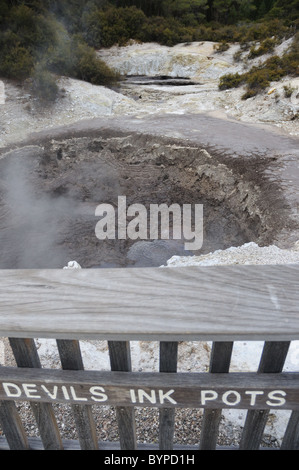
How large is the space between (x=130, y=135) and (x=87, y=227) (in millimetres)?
3993

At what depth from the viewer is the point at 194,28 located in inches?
861

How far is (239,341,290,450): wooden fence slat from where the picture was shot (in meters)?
1.13

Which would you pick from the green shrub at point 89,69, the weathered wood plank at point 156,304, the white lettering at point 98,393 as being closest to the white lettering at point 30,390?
the white lettering at point 98,393

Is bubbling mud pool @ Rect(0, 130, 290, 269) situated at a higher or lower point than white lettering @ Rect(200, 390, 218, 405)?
lower

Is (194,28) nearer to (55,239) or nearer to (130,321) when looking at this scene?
(55,239)

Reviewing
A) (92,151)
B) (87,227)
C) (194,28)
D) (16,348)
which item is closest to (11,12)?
(92,151)

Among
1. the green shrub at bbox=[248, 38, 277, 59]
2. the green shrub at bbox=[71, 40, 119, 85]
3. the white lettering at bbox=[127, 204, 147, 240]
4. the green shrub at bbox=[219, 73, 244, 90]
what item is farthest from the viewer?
the green shrub at bbox=[248, 38, 277, 59]

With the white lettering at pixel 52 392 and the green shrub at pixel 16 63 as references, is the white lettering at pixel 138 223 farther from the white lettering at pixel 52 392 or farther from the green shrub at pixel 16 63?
the green shrub at pixel 16 63

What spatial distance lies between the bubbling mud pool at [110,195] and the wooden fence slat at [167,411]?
18.1ft

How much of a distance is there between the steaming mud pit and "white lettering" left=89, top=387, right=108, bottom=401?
564 cm

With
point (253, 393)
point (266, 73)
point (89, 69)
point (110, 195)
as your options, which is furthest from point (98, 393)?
point (89, 69)

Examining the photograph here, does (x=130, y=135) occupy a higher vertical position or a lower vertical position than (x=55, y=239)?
higher

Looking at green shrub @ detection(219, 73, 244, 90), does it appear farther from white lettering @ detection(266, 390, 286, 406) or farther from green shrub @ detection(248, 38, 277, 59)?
white lettering @ detection(266, 390, 286, 406)

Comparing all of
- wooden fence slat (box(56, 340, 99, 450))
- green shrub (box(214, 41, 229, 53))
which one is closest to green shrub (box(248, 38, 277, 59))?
green shrub (box(214, 41, 229, 53))
